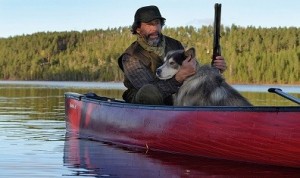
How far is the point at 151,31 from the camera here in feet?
31.7

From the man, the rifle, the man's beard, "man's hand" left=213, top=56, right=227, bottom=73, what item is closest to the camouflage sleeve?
the man

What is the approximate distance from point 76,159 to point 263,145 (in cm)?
239

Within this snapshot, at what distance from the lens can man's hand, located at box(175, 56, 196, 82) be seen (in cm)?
856

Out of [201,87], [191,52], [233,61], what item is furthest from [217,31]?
[233,61]

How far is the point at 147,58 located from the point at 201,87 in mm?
1575

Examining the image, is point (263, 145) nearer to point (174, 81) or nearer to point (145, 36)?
point (174, 81)

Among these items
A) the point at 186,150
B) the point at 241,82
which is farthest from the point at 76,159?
the point at 241,82

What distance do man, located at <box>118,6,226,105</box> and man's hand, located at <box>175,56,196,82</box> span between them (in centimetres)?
48

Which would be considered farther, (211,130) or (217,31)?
(217,31)

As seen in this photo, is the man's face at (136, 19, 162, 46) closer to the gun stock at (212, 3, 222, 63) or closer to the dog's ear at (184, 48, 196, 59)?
the gun stock at (212, 3, 222, 63)

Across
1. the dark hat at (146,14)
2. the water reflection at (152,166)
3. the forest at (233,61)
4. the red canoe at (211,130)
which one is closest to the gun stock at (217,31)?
the dark hat at (146,14)

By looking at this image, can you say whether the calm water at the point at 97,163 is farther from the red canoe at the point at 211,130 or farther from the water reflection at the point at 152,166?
the red canoe at the point at 211,130

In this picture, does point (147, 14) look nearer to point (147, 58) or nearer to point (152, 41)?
point (152, 41)

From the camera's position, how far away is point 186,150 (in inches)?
334
